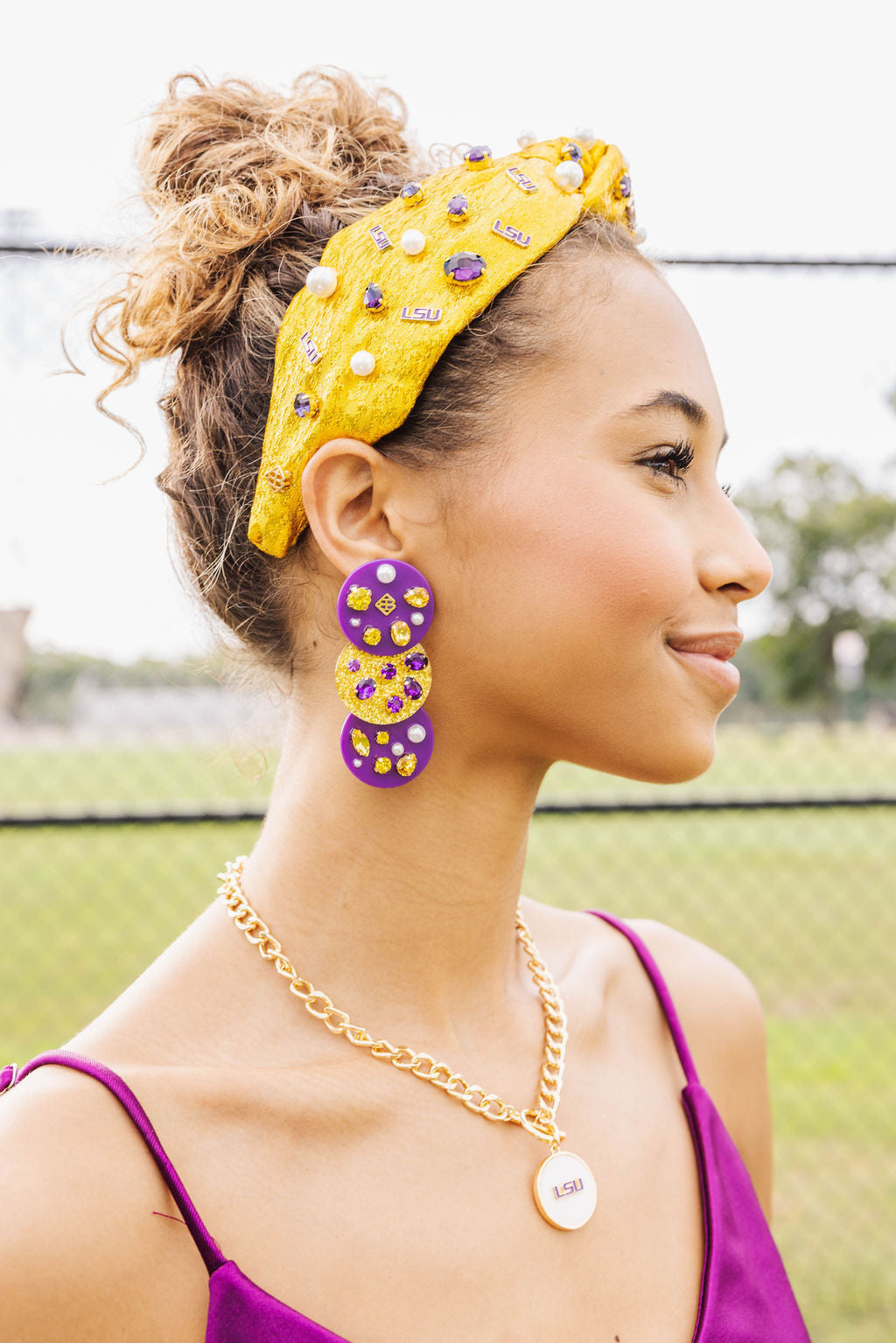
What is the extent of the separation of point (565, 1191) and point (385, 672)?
1.98ft

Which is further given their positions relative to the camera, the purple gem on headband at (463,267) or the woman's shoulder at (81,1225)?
the purple gem on headband at (463,267)

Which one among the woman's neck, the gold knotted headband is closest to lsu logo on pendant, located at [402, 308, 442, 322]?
the gold knotted headband

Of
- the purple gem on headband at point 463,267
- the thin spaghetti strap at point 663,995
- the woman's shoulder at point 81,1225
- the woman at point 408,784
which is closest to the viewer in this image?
the woman's shoulder at point 81,1225

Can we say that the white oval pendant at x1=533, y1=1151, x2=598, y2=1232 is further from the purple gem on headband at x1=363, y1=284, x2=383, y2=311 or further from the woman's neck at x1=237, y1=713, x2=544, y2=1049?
the purple gem on headband at x1=363, y1=284, x2=383, y2=311

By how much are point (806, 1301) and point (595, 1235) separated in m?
2.99

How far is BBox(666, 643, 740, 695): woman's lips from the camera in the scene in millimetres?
1139

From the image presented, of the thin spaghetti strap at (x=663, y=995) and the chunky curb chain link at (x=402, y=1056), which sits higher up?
the chunky curb chain link at (x=402, y=1056)

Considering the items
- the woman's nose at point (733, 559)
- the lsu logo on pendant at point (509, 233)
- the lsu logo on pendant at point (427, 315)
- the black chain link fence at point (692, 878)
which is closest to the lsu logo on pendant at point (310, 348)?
the lsu logo on pendant at point (427, 315)

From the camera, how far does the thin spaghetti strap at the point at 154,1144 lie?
1.01 metres

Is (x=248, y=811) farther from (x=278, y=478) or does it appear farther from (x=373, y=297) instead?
(x=373, y=297)

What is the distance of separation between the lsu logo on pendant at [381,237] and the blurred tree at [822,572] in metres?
3.11

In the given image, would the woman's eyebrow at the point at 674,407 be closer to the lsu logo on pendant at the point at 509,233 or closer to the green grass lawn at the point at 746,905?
the lsu logo on pendant at the point at 509,233

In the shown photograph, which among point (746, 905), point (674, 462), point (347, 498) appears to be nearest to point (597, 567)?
point (674, 462)

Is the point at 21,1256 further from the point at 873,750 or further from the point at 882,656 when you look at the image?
the point at 873,750
